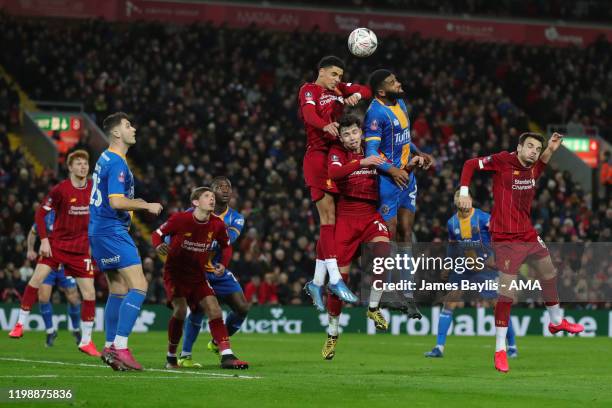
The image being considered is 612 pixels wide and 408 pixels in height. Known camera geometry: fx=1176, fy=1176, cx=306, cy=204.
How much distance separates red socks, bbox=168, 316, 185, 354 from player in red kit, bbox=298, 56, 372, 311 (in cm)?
176

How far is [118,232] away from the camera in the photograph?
13.6 meters

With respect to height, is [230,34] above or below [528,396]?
above

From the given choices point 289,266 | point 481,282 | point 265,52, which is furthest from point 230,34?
point 481,282

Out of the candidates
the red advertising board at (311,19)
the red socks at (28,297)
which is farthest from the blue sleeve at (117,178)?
the red advertising board at (311,19)

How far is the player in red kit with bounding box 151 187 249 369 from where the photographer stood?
46.5ft

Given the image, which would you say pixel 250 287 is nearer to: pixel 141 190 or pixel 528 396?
pixel 141 190

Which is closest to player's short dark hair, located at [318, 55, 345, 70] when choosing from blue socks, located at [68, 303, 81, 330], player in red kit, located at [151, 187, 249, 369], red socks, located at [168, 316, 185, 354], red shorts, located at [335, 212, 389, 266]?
red shorts, located at [335, 212, 389, 266]

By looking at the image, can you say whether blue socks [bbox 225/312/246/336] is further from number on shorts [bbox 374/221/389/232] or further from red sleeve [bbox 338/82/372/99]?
red sleeve [bbox 338/82/372/99]

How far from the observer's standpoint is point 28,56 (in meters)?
34.8

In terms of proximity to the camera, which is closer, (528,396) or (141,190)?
(528,396)

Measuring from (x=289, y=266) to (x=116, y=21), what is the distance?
15372mm

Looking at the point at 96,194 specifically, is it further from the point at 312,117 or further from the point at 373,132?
the point at 373,132

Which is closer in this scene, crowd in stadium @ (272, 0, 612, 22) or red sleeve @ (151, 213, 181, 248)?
red sleeve @ (151, 213, 181, 248)

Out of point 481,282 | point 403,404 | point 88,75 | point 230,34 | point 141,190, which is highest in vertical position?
point 230,34
